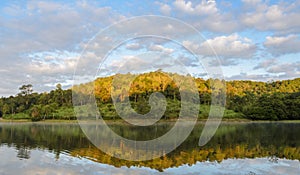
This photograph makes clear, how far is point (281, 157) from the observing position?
1909 centimetres

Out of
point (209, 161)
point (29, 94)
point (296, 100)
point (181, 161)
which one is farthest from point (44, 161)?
point (29, 94)

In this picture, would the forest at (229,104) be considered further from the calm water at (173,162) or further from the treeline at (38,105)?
the calm water at (173,162)

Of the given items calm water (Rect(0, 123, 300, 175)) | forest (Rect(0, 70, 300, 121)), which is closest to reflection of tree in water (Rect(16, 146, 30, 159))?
calm water (Rect(0, 123, 300, 175))

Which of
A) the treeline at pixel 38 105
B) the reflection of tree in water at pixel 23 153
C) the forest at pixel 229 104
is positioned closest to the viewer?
the reflection of tree in water at pixel 23 153

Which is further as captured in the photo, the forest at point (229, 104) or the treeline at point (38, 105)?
the treeline at point (38, 105)

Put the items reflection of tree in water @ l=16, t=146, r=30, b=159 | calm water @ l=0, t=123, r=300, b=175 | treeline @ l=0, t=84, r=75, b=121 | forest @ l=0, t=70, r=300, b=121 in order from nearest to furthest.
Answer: calm water @ l=0, t=123, r=300, b=175 → reflection of tree in water @ l=16, t=146, r=30, b=159 → forest @ l=0, t=70, r=300, b=121 → treeline @ l=0, t=84, r=75, b=121

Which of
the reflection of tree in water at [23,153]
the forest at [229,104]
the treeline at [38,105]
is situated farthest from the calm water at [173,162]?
the treeline at [38,105]

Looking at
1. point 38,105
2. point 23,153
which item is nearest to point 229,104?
point 38,105

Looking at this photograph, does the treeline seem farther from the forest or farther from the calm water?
the calm water

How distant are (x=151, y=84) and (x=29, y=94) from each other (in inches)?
2934

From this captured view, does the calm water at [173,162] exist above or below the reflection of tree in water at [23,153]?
above

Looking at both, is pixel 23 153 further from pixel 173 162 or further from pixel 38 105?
pixel 38 105

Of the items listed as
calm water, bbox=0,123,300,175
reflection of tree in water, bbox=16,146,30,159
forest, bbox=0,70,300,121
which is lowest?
reflection of tree in water, bbox=16,146,30,159

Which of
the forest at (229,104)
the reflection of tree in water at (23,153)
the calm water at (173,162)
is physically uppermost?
the forest at (229,104)
